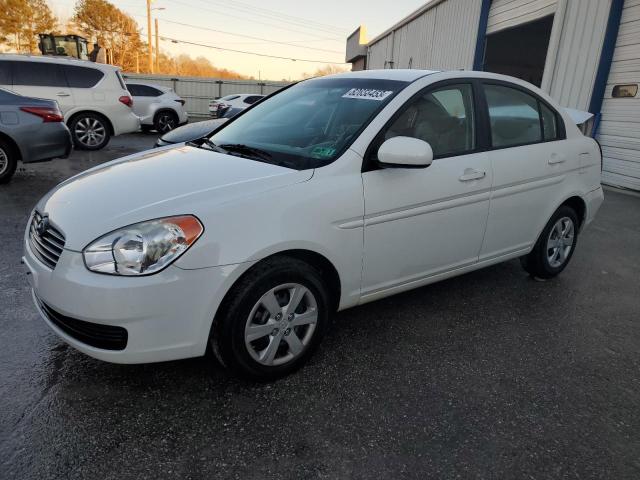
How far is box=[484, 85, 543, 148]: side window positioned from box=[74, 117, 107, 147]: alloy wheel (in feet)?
30.3

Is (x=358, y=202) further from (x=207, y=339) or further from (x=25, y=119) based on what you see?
(x=25, y=119)

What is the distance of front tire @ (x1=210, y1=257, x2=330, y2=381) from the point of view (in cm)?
226

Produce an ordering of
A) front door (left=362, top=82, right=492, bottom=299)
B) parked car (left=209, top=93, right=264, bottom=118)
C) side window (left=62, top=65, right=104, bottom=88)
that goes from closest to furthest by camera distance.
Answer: front door (left=362, top=82, right=492, bottom=299), side window (left=62, top=65, right=104, bottom=88), parked car (left=209, top=93, right=264, bottom=118)

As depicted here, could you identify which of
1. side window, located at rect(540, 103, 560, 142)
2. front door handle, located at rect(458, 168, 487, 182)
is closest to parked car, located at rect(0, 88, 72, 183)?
front door handle, located at rect(458, 168, 487, 182)

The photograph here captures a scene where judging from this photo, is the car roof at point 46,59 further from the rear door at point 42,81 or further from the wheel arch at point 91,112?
the wheel arch at point 91,112

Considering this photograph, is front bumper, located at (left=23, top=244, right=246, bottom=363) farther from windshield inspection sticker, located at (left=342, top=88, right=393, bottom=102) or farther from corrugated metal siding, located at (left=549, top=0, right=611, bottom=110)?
corrugated metal siding, located at (left=549, top=0, right=611, bottom=110)

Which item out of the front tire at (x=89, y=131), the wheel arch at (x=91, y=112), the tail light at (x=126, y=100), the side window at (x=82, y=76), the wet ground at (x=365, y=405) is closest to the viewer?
the wet ground at (x=365, y=405)

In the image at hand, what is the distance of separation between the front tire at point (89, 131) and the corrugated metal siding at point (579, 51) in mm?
9664

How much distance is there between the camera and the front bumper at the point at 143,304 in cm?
205

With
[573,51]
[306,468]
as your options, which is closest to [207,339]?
[306,468]

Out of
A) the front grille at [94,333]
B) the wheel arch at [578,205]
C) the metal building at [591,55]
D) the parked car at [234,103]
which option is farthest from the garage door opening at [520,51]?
the front grille at [94,333]

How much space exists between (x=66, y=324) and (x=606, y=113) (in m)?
10.0

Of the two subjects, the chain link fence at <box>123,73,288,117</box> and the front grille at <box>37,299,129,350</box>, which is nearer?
the front grille at <box>37,299,129,350</box>

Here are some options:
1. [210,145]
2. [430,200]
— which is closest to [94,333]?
[210,145]
